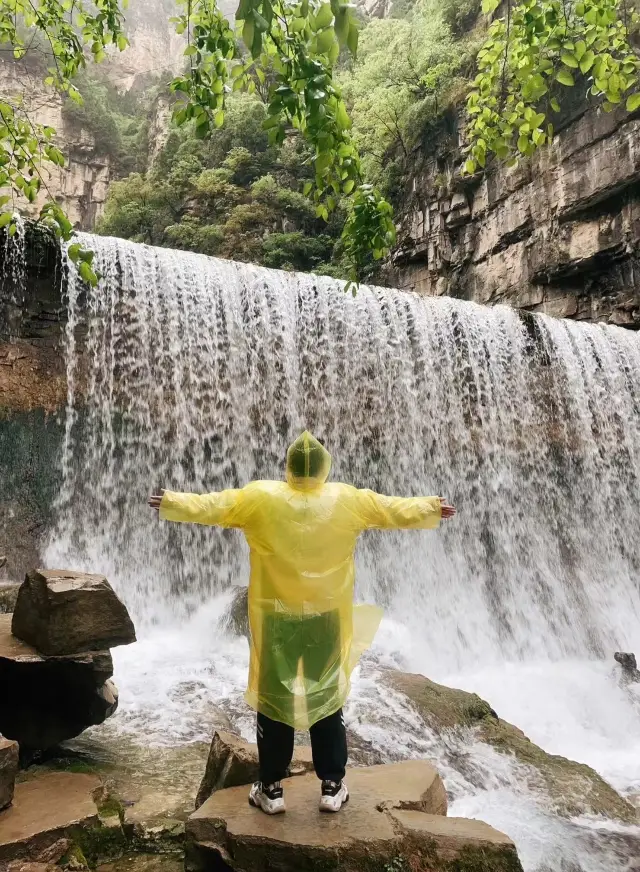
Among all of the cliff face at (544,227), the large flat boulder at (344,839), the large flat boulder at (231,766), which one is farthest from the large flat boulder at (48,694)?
the cliff face at (544,227)

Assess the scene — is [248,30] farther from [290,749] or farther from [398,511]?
[290,749]

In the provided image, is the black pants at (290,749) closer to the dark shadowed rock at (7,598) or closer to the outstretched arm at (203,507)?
the outstretched arm at (203,507)

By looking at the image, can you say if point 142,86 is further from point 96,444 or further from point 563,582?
point 563,582

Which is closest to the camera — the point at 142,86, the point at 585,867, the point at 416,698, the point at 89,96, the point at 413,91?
the point at 585,867

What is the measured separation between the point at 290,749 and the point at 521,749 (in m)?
2.96

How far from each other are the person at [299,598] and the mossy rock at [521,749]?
244cm

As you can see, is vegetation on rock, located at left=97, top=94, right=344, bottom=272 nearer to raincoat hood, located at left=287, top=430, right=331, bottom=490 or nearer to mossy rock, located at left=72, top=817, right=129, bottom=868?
raincoat hood, located at left=287, top=430, right=331, bottom=490

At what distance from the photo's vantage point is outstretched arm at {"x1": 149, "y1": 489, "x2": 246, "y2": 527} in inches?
94.9

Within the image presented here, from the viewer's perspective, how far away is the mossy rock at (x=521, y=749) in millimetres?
4062

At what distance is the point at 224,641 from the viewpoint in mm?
6242

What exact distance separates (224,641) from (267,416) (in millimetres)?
3492

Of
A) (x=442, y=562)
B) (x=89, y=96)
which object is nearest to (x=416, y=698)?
(x=442, y=562)

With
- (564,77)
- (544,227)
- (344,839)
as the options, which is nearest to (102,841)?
(344,839)

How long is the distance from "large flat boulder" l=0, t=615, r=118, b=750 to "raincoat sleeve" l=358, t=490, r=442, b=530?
74.0 inches
